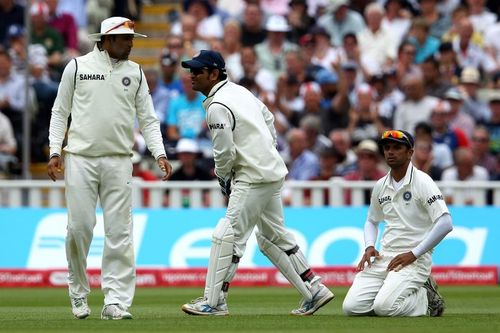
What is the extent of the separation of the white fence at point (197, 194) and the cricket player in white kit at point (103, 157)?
610 cm

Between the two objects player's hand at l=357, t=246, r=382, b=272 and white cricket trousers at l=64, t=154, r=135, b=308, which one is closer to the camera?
white cricket trousers at l=64, t=154, r=135, b=308

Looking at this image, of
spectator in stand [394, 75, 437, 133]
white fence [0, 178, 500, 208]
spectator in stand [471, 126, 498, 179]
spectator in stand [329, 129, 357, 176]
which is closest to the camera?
white fence [0, 178, 500, 208]

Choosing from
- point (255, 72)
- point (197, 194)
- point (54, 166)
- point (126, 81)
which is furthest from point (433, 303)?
point (255, 72)

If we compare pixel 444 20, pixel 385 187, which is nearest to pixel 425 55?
pixel 444 20

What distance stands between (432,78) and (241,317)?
31.7ft

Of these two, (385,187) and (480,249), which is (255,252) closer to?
(480,249)

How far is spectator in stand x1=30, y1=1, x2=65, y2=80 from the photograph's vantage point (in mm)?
19953

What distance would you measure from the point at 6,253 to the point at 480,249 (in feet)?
18.9

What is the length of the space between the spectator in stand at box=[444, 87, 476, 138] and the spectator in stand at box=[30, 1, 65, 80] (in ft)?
19.8

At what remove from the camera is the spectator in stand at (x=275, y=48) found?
20109 millimetres

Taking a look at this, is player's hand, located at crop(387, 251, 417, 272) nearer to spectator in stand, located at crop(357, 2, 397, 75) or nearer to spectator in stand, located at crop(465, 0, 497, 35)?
spectator in stand, located at crop(357, 2, 397, 75)

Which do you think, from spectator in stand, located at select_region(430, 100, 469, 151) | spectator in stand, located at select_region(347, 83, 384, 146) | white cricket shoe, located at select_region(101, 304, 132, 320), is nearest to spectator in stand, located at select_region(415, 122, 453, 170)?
spectator in stand, located at select_region(430, 100, 469, 151)

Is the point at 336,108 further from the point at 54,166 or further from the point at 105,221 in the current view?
the point at 54,166

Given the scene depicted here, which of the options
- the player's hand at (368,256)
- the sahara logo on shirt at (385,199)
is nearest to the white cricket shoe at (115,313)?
the player's hand at (368,256)
